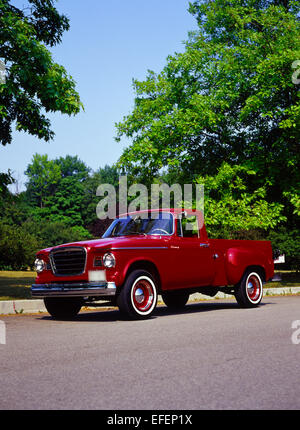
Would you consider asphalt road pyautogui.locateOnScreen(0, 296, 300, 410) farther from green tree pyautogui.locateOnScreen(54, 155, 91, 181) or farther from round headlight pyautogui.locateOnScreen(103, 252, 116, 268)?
green tree pyautogui.locateOnScreen(54, 155, 91, 181)

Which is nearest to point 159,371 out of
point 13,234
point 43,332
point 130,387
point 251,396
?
point 130,387

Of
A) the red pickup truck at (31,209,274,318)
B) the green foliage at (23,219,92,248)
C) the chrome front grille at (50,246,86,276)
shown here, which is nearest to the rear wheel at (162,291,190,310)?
the red pickup truck at (31,209,274,318)

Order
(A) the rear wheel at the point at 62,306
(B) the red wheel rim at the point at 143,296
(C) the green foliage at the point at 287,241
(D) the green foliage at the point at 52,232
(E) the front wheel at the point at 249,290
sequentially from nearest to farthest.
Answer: (B) the red wheel rim at the point at 143,296 → (A) the rear wheel at the point at 62,306 → (E) the front wheel at the point at 249,290 → (C) the green foliage at the point at 287,241 → (D) the green foliage at the point at 52,232

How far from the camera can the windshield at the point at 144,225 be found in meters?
11.3

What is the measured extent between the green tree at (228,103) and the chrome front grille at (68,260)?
1354 cm

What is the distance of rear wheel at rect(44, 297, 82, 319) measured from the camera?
11.0 meters

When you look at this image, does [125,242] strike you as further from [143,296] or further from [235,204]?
[235,204]

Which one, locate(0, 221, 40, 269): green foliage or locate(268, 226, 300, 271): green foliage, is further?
locate(0, 221, 40, 269): green foliage

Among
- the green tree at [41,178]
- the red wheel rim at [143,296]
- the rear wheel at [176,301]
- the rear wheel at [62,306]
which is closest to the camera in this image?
the red wheel rim at [143,296]

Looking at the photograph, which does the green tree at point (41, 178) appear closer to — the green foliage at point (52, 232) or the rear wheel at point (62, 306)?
the green foliage at point (52, 232)

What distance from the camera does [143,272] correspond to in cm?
1014

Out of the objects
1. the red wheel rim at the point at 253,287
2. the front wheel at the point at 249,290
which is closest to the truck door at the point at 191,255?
the front wheel at the point at 249,290

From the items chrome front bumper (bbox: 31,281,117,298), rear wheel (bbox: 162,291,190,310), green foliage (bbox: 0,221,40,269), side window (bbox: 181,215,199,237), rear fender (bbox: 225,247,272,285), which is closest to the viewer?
chrome front bumper (bbox: 31,281,117,298)

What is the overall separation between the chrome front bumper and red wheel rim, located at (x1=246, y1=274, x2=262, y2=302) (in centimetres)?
432
